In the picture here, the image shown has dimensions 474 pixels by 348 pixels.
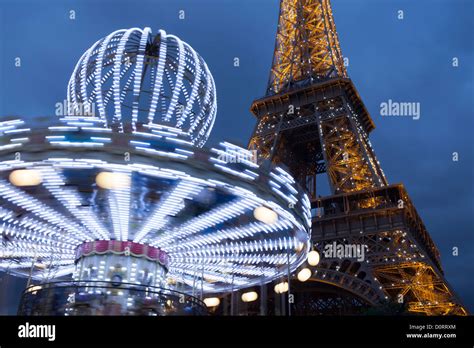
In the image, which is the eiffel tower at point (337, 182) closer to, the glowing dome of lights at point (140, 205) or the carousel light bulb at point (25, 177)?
the glowing dome of lights at point (140, 205)

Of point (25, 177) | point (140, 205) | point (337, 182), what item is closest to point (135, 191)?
point (140, 205)

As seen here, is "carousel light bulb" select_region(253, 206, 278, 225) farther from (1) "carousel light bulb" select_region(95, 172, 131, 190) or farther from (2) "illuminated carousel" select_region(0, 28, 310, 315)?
(1) "carousel light bulb" select_region(95, 172, 131, 190)

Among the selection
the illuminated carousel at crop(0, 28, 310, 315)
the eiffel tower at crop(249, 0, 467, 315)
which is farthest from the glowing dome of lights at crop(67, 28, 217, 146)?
the eiffel tower at crop(249, 0, 467, 315)

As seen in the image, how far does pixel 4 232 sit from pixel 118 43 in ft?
23.5

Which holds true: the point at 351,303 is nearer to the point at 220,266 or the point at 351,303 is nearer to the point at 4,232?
the point at 220,266

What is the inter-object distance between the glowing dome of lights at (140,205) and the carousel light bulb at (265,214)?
27mm

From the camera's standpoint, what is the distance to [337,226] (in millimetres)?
30453

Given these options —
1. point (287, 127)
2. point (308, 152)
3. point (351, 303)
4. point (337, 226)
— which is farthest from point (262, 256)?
point (308, 152)

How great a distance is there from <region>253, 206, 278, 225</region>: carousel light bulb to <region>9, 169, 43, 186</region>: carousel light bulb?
5.44 m

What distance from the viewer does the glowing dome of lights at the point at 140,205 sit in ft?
37.3

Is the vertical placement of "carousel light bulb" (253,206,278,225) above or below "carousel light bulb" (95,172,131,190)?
below

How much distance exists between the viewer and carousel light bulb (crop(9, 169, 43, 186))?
38.0 ft

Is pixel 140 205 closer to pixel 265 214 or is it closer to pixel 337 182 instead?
pixel 265 214

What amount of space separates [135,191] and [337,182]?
23573mm
